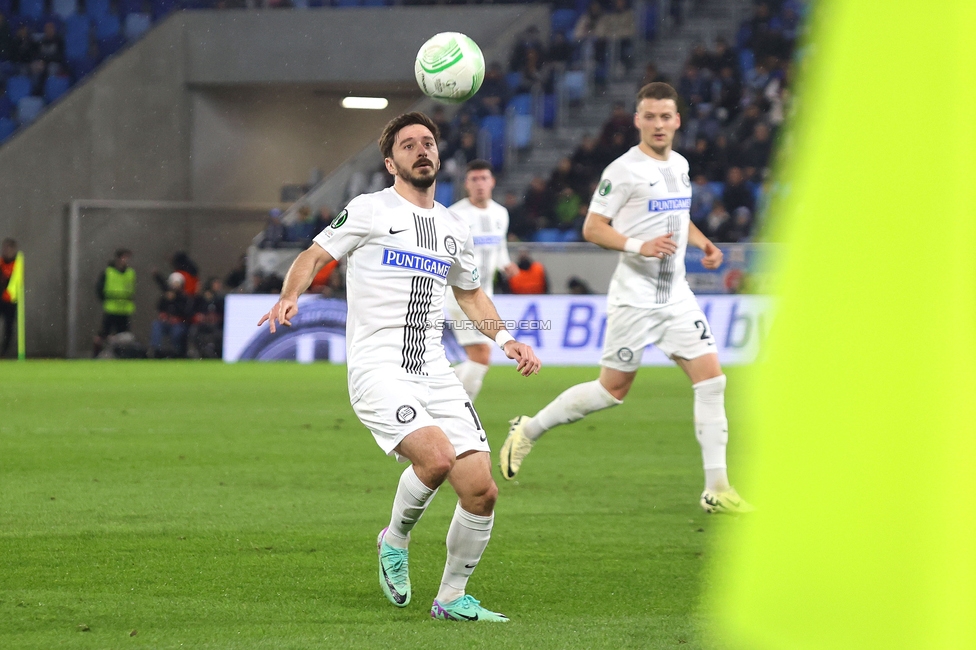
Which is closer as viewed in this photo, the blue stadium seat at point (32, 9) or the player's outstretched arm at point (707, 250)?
the player's outstretched arm at point (707, 250)

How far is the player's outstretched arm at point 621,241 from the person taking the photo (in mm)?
6953

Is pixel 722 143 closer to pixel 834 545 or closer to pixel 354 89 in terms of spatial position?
pixel 354 89

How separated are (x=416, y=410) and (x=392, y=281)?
55cm

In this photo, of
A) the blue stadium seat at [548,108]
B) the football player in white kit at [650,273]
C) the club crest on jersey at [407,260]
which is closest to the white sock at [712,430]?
the football player in white kit at [650,273]

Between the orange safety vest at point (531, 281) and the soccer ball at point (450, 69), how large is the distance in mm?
12110

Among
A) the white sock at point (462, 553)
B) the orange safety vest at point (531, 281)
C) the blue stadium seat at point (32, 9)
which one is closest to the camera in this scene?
the white sock at point (462, 553)

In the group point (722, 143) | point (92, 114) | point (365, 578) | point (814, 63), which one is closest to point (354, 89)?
point (92, 114)

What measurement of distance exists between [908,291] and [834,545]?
18 cm

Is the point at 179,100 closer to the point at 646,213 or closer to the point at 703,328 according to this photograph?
the point at 646,213

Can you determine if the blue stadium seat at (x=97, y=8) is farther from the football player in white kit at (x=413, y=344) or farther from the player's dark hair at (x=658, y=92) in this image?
the football player in white kit at (x=413, y=344)

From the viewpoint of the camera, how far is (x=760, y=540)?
0.93 m

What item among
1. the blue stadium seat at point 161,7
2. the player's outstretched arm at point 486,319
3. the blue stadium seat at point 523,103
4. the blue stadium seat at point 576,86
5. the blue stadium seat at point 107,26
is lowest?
the player's outstretched arm at point 486,319

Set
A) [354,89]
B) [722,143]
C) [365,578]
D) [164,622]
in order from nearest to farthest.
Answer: [164,622] → [365,578] → [722,143] → [354,89]

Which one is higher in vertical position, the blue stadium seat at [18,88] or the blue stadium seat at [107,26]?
the blue stadium seat at [107,26]
